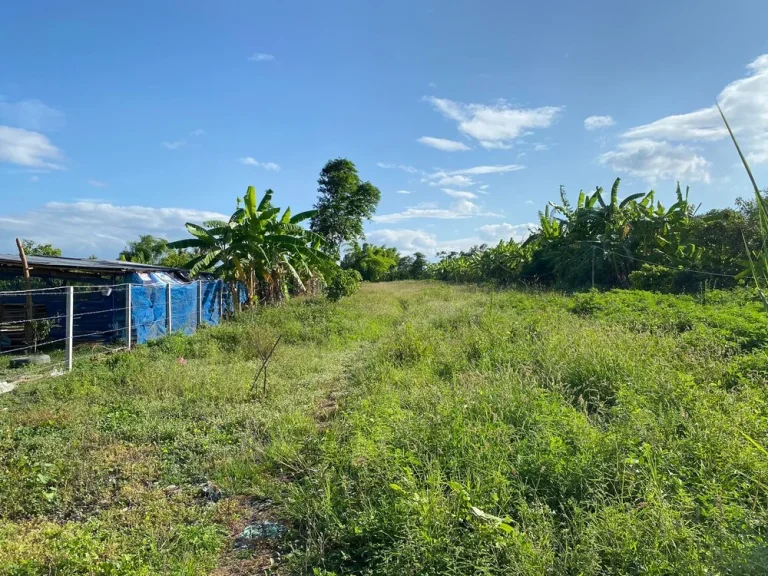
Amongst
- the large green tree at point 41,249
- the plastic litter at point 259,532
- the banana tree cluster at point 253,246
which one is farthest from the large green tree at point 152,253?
the plastic litter at point 259,532

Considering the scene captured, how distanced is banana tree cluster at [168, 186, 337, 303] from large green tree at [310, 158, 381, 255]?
1320 cm

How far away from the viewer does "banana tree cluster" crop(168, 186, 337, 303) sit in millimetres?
12836

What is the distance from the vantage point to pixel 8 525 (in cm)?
306

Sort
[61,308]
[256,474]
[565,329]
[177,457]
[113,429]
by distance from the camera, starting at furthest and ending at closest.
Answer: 1. [61,308]
2. [565,329]
3. [113,429]
4. [177,457]
5. [256,474]

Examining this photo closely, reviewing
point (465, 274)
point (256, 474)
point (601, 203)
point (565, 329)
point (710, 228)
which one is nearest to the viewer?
point (256, 474)

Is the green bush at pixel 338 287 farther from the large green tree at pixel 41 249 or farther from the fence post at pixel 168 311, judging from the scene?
the large green tree at pixel 41 249

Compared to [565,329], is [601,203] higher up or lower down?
higher up

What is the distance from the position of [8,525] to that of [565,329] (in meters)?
6.96

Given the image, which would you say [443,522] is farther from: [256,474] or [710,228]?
[710,228]

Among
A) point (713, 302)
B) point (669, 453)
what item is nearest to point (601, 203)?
point (713, 302)

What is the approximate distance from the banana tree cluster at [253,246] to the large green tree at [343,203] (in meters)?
13.2

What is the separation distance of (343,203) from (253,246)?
16.0m

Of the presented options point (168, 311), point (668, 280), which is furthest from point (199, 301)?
point (668, 280)

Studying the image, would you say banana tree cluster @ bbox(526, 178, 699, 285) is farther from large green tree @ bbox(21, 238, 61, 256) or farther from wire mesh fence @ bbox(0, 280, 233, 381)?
large green tree @ bbox(21, 238, 61, 256)
